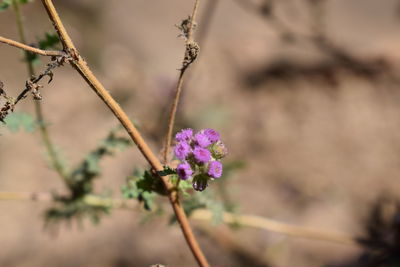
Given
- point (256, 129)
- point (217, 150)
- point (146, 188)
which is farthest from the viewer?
point (256, 129)

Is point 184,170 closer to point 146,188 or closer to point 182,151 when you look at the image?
point 182,151

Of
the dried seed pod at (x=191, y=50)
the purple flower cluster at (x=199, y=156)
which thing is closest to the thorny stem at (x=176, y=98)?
the dried seed pod at (x=191, y=50)

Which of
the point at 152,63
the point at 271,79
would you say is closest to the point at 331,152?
the point at 271,79

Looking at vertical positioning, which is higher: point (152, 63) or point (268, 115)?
point (152, 63)

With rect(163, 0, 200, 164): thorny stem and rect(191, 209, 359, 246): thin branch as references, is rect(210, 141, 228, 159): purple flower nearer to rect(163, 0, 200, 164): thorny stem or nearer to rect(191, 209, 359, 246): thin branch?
rect(163, 0, 200, 164): thorny stem

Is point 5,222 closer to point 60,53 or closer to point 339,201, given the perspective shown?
point 339,201

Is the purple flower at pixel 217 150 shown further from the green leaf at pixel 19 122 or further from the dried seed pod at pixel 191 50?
the green leaf at pixel 19 122

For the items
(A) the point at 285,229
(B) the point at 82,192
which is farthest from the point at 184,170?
(A) the point at 285,229
